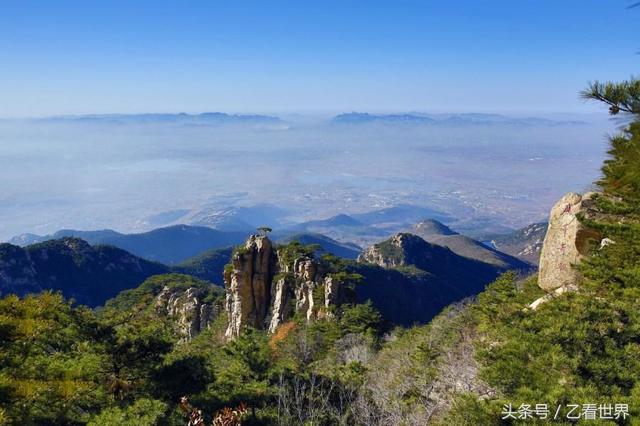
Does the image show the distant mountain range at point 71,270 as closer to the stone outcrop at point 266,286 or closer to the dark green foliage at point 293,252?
the stone outcrop at point 266,286

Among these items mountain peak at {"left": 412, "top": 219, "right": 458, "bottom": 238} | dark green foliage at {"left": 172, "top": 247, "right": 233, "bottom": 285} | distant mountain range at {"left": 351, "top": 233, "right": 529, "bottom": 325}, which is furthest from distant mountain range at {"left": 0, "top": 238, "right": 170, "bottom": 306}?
mountain peak at {"left": 412, "top": 219, "right": 458, "bottom": 238}

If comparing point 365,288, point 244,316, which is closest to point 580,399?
point 244,316

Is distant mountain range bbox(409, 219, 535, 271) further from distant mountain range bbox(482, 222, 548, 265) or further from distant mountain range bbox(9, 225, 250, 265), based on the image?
distant mountain range bbox(9, 225, 250, 265)

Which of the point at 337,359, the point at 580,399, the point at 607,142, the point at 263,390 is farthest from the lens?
the point at 337,359

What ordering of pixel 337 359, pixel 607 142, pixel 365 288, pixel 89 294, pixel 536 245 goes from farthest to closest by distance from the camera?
pixel 536 245
pixel 89 294
pixel 365 288
pixel 337 359
pixel 607 142

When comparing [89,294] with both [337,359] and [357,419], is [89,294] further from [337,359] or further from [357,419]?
[357,419]

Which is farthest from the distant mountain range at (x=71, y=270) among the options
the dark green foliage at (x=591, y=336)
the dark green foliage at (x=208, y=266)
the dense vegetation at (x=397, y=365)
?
the dark green foliage at (x=591, y=336)

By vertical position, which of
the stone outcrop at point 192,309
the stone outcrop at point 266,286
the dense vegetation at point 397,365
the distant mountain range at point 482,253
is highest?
the dense vegetation at point 397,365
